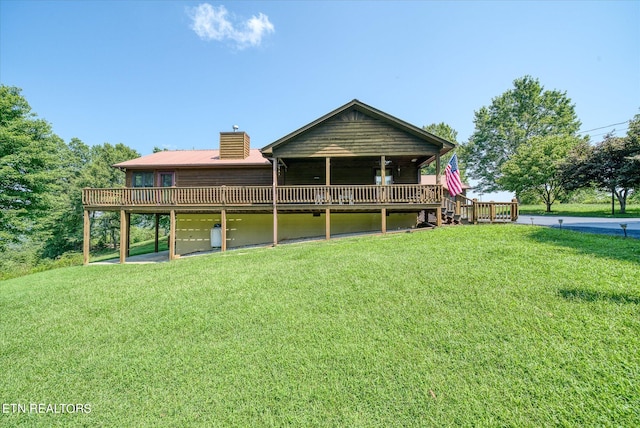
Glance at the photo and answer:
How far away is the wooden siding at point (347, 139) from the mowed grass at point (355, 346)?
24.9 feet

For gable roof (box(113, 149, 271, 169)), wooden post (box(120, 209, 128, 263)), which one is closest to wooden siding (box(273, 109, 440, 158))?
gable roof (box(113, 149, 271, 169))

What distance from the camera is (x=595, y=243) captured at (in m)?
8.16

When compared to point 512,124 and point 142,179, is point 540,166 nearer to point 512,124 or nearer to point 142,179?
point 512,124

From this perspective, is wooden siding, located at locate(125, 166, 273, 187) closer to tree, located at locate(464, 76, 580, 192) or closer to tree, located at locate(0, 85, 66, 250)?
tree, located at locate(0, 85, 66, 250)

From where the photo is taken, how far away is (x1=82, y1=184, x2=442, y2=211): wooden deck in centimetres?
1361

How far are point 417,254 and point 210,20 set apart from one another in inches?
562

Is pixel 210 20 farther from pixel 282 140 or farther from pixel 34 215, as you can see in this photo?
pixel 34 215

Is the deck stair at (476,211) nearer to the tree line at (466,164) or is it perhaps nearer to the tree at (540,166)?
the tree line at (466,164)

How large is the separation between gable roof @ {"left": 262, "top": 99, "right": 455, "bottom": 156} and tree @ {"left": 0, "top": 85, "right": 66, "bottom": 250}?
2162 cm

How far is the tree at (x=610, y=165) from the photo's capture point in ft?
58.3

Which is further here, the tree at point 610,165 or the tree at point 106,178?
→ the tree at point 106,178

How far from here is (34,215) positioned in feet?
75.3

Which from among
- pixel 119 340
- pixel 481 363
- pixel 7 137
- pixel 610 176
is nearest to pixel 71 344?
pixel 119 340

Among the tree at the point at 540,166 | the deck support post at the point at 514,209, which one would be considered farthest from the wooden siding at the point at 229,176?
the tree at the point at 540,166
